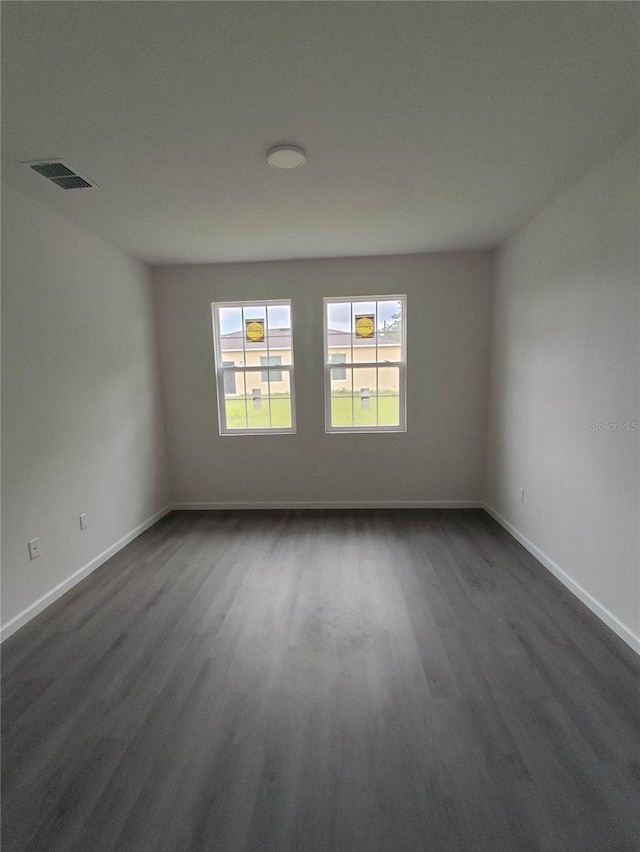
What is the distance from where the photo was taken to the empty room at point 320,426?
1247 mm

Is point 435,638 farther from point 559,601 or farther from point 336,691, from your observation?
point 559,601

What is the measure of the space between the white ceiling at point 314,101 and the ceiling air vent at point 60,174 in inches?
2.6

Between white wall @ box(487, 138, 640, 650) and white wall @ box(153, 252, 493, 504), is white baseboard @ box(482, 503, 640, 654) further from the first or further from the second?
white wall @ box(153, 252, 493, 504)

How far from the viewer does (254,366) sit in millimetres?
3977

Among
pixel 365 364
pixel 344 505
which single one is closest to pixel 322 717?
pixel 344 505

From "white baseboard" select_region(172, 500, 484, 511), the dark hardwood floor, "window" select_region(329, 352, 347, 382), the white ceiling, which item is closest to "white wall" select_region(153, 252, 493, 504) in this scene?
"white baseboard" select_region(172, 500, 484, 511)

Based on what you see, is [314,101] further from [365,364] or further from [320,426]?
[320,426]

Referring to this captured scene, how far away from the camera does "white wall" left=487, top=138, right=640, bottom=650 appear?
194 cm

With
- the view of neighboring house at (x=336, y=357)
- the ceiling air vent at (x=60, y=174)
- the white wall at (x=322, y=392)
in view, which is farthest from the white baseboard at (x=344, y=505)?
the ceiling air vent at (x=60, y=174)

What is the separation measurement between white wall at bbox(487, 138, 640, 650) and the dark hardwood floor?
34cm

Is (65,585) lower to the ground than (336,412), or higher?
lower

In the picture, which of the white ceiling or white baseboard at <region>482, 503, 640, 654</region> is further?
white baseboard at <region>482, 503, 640, 654</region>

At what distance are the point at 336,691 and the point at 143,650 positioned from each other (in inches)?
42.8

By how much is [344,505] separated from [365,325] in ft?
6.51
